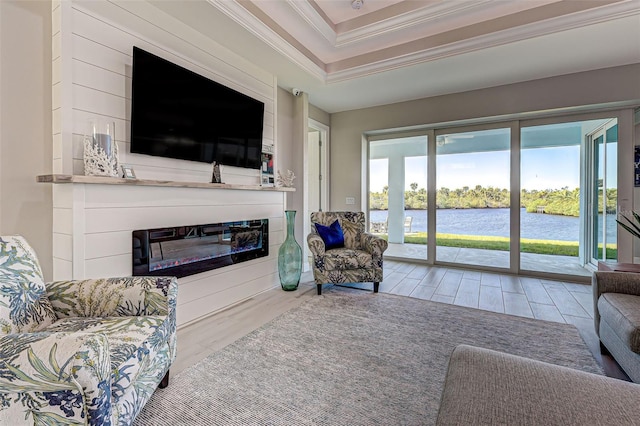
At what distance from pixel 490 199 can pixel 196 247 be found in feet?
13.9

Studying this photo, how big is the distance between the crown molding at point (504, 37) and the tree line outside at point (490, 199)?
82.7 inches

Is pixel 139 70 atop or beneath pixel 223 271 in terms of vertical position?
atop

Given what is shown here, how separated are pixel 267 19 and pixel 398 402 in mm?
3477

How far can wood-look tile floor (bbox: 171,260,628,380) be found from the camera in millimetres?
2205

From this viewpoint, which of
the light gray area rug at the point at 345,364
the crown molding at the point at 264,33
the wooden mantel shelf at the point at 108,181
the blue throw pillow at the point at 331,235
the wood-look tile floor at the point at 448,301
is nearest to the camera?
the light gray area rug at the point at 345,364

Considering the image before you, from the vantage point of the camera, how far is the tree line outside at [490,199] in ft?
13.1

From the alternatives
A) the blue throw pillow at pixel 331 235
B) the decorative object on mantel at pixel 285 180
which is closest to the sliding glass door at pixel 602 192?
the blue throw pillow at pixel 331 235

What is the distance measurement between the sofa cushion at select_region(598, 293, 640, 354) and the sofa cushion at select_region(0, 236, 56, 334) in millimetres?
2948

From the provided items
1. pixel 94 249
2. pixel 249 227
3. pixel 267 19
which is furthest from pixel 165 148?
pixel 267 19

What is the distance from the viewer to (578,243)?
158 inches

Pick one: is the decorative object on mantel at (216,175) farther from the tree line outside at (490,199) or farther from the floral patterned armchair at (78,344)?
the tree line outside at (490,199)

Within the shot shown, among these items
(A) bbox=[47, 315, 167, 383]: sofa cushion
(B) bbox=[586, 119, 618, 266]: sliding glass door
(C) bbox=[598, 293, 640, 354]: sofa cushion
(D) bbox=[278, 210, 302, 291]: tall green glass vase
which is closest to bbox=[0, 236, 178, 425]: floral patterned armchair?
(A) bbox=[47, 315, 167, 383]: sofa cushion

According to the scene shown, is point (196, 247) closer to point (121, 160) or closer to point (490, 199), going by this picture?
point (121, 160)

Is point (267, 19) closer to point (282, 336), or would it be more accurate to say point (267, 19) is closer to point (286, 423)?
point (282, 336)
